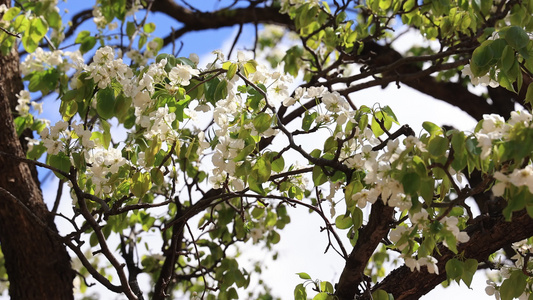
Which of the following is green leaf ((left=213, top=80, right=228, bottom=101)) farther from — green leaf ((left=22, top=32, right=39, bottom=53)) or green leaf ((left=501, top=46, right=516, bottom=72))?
green leaf ((left=22, top=32, right=39, bottom=53))

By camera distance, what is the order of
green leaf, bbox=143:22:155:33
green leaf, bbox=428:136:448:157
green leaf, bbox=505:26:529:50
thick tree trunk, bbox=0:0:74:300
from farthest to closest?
green leaf, bbox=143:22:155:33 → thick tree trunk, bbox=0:0:74:300 → green leaf, bbox=505:26:529:50 → green leaf, bbox=428:136:448:157

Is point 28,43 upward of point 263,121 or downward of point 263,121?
upward

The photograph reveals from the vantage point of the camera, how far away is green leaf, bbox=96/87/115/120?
1578 mm

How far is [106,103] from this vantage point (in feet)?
5.21

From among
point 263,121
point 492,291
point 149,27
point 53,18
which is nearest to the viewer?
point 263,121

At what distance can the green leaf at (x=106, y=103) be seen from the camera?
5.18 feet

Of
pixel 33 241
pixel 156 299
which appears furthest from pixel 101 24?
pixel 156 299

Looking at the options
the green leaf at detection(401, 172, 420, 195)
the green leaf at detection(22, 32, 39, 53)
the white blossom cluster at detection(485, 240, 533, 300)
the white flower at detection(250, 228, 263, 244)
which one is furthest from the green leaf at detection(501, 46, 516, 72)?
the green leaf at detection(22, 32, 39, 53)

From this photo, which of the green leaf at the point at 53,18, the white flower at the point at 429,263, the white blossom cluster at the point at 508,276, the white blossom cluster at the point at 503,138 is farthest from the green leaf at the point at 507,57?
the green leaf at the point at 53,18

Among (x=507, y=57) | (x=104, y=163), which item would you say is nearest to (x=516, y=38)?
(x=507, y=57)

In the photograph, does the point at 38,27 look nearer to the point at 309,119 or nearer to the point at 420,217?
the point at 309,119

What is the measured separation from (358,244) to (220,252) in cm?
133

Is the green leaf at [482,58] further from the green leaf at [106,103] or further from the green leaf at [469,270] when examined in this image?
the green leaf at [106,103]

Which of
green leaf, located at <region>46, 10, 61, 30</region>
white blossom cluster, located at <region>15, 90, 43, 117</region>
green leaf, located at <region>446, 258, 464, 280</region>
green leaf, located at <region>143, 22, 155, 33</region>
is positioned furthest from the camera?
green leaf, located at <region>143, 22, 155, 33</region>
